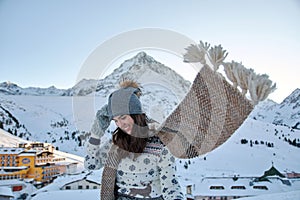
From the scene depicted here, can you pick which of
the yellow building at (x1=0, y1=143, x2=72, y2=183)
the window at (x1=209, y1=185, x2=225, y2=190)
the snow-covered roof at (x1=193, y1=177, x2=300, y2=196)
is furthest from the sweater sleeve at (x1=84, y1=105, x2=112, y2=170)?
→ the yellow building at (x1=0, y1=143, x2=72, y2=183)

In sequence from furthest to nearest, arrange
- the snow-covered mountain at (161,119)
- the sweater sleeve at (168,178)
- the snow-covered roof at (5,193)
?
the snow-covered roof at (5,193)
the snow-covered mountain at (161,119)
the sweater sleeve at (168,178)

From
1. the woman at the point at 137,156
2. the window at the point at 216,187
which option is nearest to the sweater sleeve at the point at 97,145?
the woman at the point at 137,156

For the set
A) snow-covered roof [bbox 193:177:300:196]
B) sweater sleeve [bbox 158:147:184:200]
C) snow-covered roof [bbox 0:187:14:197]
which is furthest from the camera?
snow-covered roof [bbox 193:177:300:196]

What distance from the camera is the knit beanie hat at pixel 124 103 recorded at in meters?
0.44

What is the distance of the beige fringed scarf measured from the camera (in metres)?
0.45

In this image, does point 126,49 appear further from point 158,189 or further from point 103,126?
point 158,189

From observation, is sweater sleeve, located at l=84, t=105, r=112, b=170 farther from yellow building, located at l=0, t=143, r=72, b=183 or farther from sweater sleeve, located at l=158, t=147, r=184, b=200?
yellow building, located at l=0, t=143, r=72, b=183

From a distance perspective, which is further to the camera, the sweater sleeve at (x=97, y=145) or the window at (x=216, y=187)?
the window at (x=216, y=187)

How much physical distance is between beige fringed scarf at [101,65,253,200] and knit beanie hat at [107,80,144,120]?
0.07 metres

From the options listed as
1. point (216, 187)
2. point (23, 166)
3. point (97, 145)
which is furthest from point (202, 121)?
point (23, 166)

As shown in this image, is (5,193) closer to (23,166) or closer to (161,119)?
(23,166)

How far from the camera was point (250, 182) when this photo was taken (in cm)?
304

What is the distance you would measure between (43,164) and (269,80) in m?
3.43

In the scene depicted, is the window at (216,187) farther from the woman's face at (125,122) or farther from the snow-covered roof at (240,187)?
the woman's face at (125,122)
